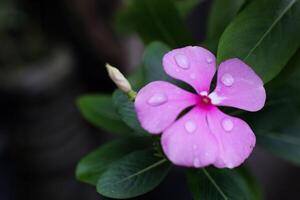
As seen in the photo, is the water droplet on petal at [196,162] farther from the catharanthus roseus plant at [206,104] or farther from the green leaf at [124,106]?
the green leaf at [124,106]

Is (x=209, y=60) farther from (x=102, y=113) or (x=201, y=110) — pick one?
(x=102, y=113)

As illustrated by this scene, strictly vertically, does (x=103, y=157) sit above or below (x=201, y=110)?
below

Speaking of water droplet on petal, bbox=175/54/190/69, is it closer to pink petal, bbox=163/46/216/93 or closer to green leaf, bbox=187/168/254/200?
pink petal, bbox=163/46/216/93

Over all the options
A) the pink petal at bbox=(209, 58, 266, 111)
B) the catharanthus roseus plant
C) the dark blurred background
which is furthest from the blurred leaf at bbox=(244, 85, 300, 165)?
the dark blurred background

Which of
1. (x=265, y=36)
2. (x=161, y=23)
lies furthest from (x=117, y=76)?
(x=161, y=23)

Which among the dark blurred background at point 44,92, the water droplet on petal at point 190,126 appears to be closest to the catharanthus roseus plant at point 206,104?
the water droplet on petal at point 190,126
